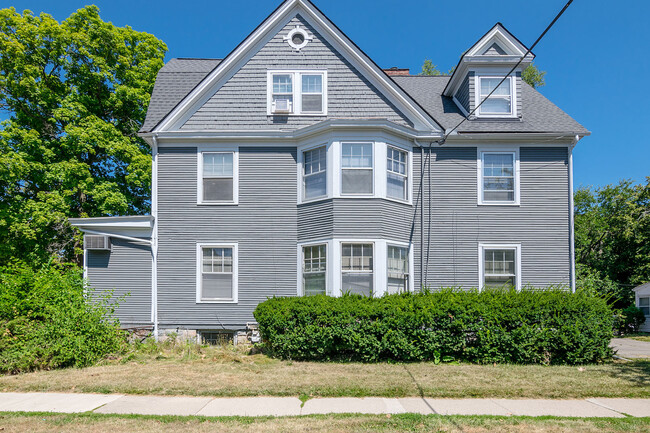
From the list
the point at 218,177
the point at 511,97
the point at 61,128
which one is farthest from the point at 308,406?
the point at 61,128

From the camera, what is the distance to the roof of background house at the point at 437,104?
13.7 m

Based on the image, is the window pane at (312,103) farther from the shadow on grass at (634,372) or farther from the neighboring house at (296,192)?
the shadow on grass at (634,372)

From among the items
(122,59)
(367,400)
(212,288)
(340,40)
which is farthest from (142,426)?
(122,59)

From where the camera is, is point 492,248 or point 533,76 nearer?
point 492,248

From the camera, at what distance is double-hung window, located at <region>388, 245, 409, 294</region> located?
41.7ft

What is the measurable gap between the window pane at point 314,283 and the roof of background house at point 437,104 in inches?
221

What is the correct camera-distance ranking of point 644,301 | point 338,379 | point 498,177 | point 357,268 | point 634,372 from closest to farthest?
1. point 338,379
2. point 634,372
3. point 357,268
4. point 498,177
5. point 644,301

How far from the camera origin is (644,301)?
88.4 feet

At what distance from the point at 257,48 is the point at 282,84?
126 cm

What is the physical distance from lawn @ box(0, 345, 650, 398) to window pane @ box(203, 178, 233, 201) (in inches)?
190

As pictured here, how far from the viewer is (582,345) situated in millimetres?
9914

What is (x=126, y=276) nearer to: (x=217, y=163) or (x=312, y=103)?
(x=217, y=163)

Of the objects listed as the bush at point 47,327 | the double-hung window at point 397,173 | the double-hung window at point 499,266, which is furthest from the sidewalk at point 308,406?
the double-hung window at point 397,173

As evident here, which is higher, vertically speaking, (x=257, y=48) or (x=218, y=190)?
(x=257, y=48)
